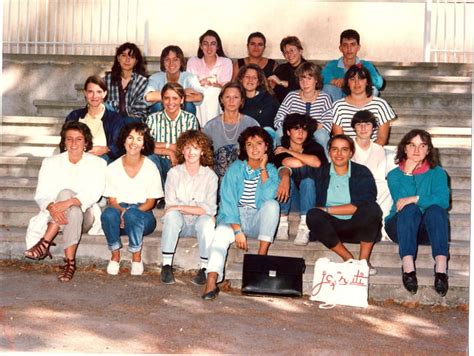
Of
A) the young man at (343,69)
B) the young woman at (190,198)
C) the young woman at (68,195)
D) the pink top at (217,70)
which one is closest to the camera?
the young woman at (190,198)

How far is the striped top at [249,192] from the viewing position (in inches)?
301

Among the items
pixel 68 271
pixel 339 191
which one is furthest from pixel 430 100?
pixel 68 271

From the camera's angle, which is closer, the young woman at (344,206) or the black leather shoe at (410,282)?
the black leather shoe at (410,282)

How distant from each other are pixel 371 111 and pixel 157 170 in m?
1.91

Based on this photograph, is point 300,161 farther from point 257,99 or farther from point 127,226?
point 127,226

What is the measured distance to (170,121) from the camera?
27.3 ft

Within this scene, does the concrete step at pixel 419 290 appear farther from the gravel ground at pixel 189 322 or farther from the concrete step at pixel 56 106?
the concrete step at pixel 56 106

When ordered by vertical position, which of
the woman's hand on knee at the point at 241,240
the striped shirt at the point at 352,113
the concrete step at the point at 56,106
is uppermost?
the concrete step at the point at 56,106

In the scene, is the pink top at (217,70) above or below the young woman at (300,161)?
above

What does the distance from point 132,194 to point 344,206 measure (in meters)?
1.68

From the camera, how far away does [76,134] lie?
7.77 m

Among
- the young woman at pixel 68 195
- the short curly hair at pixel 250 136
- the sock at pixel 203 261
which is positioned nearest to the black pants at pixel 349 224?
the short curly hair at pixel 250 136

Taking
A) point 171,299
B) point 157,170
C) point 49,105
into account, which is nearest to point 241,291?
point 171,299

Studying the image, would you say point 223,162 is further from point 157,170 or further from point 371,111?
point 371,111
